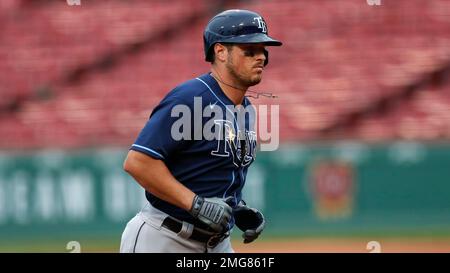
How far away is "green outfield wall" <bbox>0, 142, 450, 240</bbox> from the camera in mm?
7887

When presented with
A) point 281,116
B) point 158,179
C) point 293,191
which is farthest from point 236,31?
point 281,116

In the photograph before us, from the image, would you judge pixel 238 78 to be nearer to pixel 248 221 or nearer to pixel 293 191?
pixel 248 221

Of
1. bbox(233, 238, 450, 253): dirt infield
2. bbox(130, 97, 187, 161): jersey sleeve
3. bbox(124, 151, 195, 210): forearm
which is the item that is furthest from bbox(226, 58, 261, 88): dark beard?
bbox(233, 238, 450, 253): dirt infield

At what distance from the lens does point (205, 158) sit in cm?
362

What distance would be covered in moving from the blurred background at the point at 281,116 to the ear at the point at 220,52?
13.8 feet

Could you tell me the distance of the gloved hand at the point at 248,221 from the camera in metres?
3.80

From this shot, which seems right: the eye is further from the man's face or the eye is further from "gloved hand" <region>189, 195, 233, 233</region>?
"gloved hand" <region>189, 195, 233, 233</region>

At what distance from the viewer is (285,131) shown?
860 cm

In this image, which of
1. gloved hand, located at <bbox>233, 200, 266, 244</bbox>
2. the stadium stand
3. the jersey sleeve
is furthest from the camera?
the stadium stand

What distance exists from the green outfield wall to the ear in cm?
424
